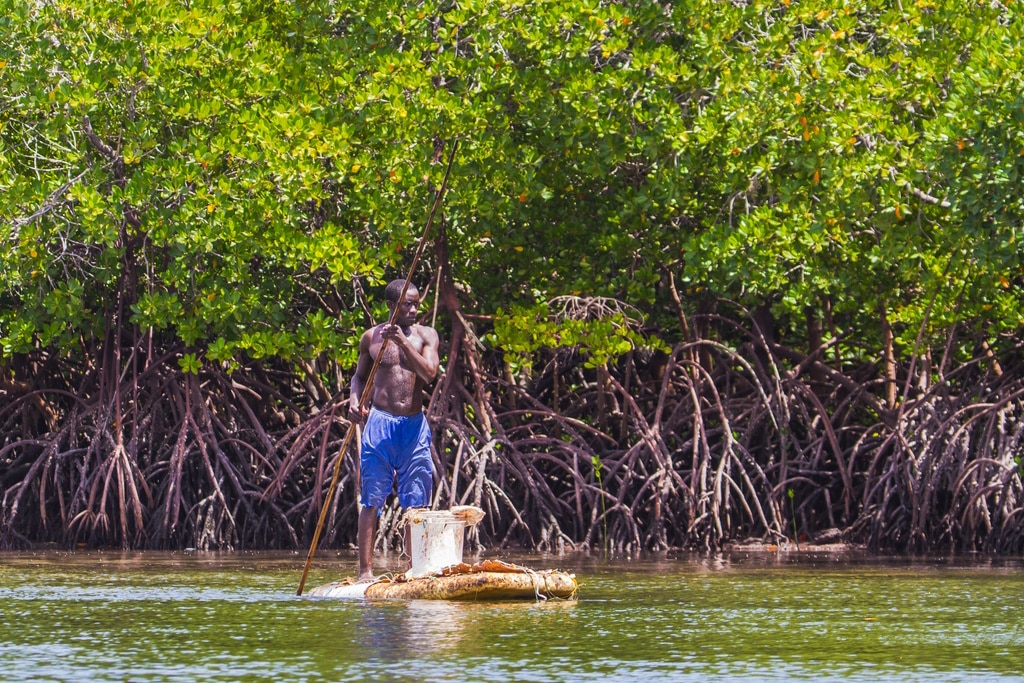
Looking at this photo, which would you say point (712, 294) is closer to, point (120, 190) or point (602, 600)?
point (120, 190)

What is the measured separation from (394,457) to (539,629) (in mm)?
2311

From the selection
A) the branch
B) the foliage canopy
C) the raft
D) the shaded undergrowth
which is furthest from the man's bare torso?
the branch

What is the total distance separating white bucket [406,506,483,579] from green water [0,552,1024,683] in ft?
1.51

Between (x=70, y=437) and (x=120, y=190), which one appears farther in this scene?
(x=70, y=437)

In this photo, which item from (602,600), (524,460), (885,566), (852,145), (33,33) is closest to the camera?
(602,600)

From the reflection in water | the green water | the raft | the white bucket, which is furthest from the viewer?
the white bucket

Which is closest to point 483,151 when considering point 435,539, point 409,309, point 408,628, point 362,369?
point 362,369

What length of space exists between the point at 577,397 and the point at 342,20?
127 inches

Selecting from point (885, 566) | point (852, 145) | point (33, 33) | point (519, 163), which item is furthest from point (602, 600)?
point (33, 33)

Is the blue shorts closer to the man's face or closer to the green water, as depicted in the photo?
the man's face

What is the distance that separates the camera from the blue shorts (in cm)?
865

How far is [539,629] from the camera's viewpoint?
6500 mm

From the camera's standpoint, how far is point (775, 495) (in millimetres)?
12492

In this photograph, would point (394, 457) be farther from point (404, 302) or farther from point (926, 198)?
point (926, 198)
